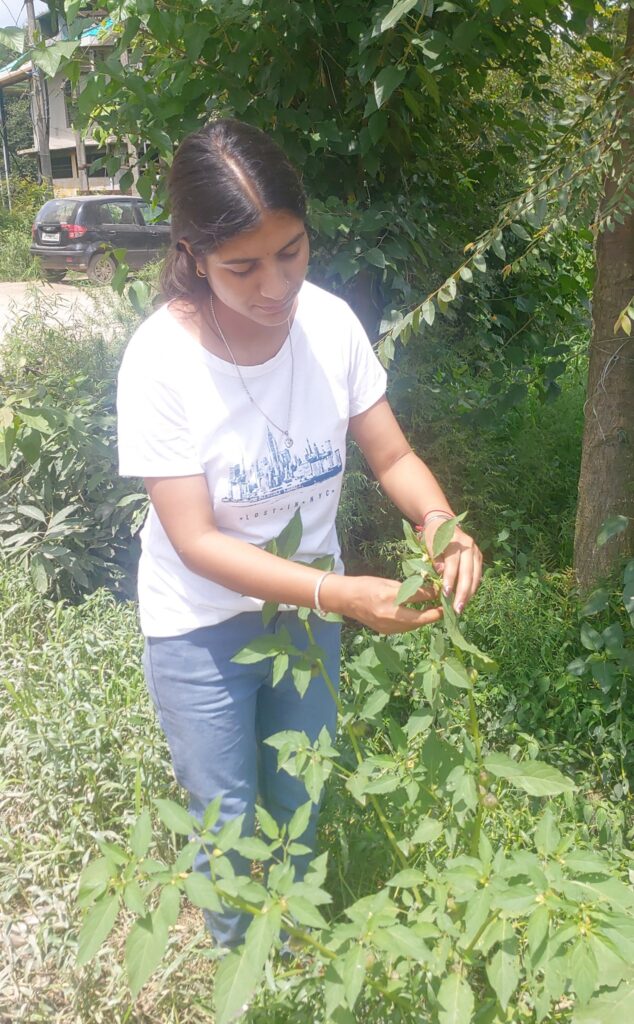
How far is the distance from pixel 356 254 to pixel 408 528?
6.27 feet

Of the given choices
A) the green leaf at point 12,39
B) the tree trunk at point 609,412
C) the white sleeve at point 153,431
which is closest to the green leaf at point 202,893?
the white sleeve at point 153,431

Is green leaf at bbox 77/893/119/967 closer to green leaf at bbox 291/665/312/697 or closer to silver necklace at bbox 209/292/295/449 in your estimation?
green leaf at bbox 291/665/312/697

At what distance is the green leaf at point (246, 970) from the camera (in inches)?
47.2

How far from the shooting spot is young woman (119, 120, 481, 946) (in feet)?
5.03

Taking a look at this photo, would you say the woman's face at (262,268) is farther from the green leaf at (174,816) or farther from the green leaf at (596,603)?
the green leaf at (596,603)

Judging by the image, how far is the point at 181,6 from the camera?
2.69m

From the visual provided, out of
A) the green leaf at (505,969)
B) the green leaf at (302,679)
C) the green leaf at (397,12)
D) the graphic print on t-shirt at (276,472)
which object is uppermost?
the green leaf at (397,12)

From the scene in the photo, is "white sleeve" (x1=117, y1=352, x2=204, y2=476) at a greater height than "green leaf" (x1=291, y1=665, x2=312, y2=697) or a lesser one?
greater

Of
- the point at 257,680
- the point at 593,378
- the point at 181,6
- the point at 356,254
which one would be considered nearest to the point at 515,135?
the point at 356,254

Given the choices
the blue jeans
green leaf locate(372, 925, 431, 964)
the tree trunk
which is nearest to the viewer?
green leaf locate(372, 925, 431, 964)

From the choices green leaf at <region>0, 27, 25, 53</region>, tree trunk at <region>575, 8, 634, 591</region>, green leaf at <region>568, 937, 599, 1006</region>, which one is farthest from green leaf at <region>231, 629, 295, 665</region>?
tree trunk at <region>575, 8, 634, 591</region>

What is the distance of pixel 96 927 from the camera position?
3.91 feet

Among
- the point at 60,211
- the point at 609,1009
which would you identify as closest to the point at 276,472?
the point at 609,1009

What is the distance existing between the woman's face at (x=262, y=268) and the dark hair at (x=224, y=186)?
0.7 inches
